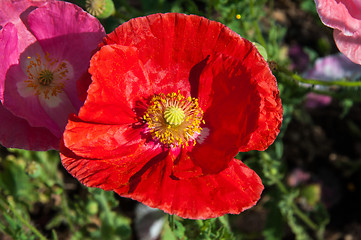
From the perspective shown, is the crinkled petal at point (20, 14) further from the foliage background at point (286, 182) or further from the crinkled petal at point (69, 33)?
the foliage background at point (286, 182)

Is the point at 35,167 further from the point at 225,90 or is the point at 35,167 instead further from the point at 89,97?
the point at 225,90

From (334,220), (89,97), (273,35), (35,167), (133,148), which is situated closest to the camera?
(89,97)

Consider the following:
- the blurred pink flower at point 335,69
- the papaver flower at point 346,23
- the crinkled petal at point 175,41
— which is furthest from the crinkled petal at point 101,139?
the blurred pink flower at point 335,69

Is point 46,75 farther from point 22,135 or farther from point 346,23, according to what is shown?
point 346,23

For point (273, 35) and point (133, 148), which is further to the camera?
point (273, 35)

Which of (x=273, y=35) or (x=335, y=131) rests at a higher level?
(x=273, y=35)

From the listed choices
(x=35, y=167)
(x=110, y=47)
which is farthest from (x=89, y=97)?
(x=35, y=167)

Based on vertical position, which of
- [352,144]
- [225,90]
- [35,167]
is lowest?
[352,144]

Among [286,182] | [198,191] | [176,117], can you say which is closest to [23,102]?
[176,117]
